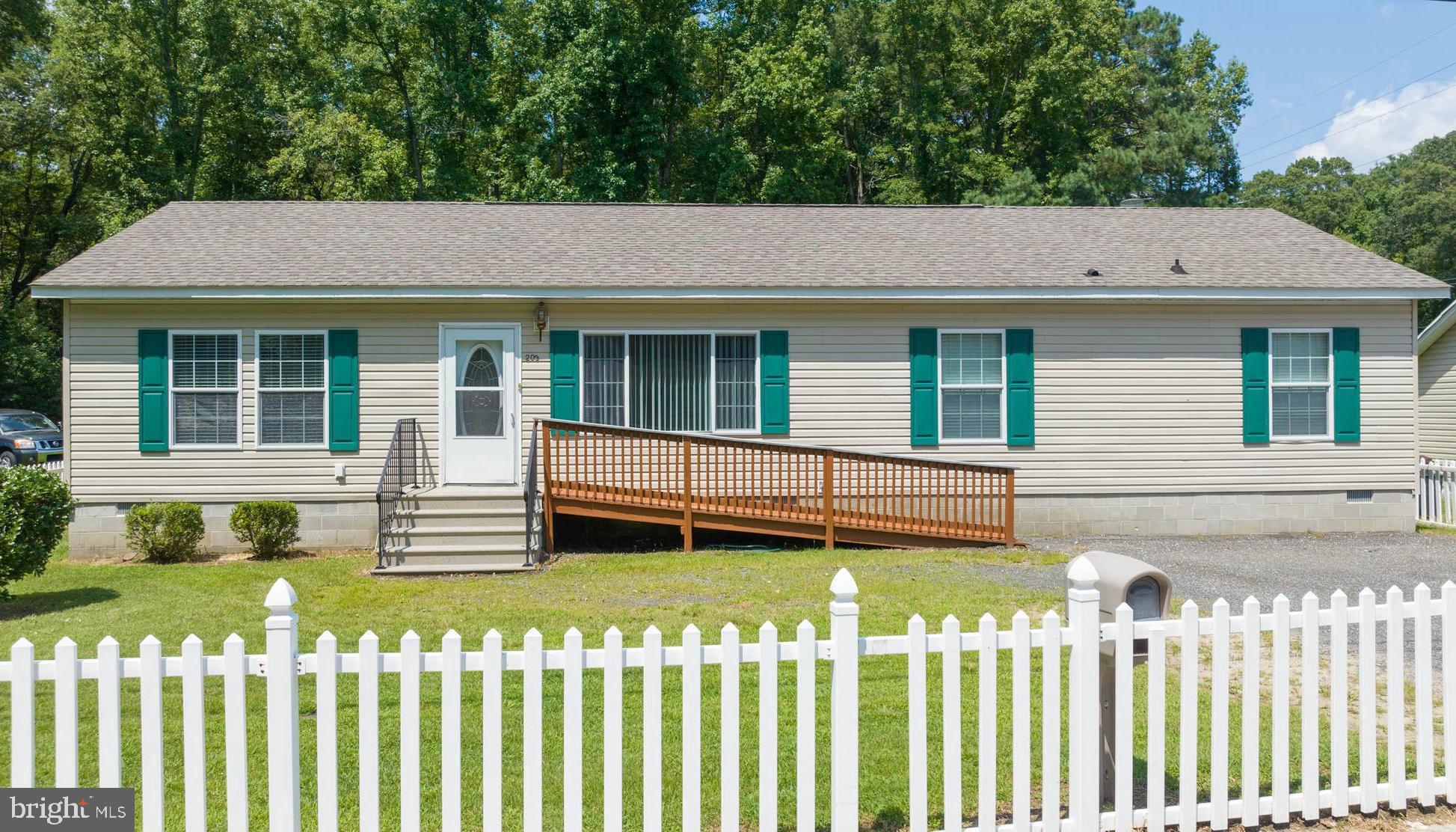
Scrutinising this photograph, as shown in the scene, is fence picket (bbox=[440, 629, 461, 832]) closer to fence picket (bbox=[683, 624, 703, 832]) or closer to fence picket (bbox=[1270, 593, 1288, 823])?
fence picket (bbox=[683, 624, 703, 832])

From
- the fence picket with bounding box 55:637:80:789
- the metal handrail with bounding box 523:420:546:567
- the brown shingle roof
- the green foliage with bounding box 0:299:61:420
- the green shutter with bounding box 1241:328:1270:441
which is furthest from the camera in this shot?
the green foliage with bounding box 0:299:61:420

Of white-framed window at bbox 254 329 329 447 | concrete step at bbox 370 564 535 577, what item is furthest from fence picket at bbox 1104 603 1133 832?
white-framed window at bbox 254 329 329 447

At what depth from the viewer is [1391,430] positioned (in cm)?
1338

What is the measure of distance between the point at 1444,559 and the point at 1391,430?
2.96m

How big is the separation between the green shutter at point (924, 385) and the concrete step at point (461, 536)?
4.99 meters

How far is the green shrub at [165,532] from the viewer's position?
11500 mm

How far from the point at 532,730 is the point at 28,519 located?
7.07 m

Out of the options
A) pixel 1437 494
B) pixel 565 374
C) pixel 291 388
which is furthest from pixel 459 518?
pixel 1437 494

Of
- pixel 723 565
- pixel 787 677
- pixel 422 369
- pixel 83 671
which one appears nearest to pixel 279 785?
pixel 83 671

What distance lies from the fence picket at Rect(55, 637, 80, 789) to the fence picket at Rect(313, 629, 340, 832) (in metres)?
0.51

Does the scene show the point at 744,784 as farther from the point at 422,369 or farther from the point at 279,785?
the point at 422,369

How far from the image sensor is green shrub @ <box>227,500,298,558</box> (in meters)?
11.5

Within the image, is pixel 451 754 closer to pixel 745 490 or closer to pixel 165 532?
pixel 745 490

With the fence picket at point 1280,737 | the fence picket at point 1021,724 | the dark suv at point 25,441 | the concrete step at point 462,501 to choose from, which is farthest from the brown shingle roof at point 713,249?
the dark suv at point 25,441
